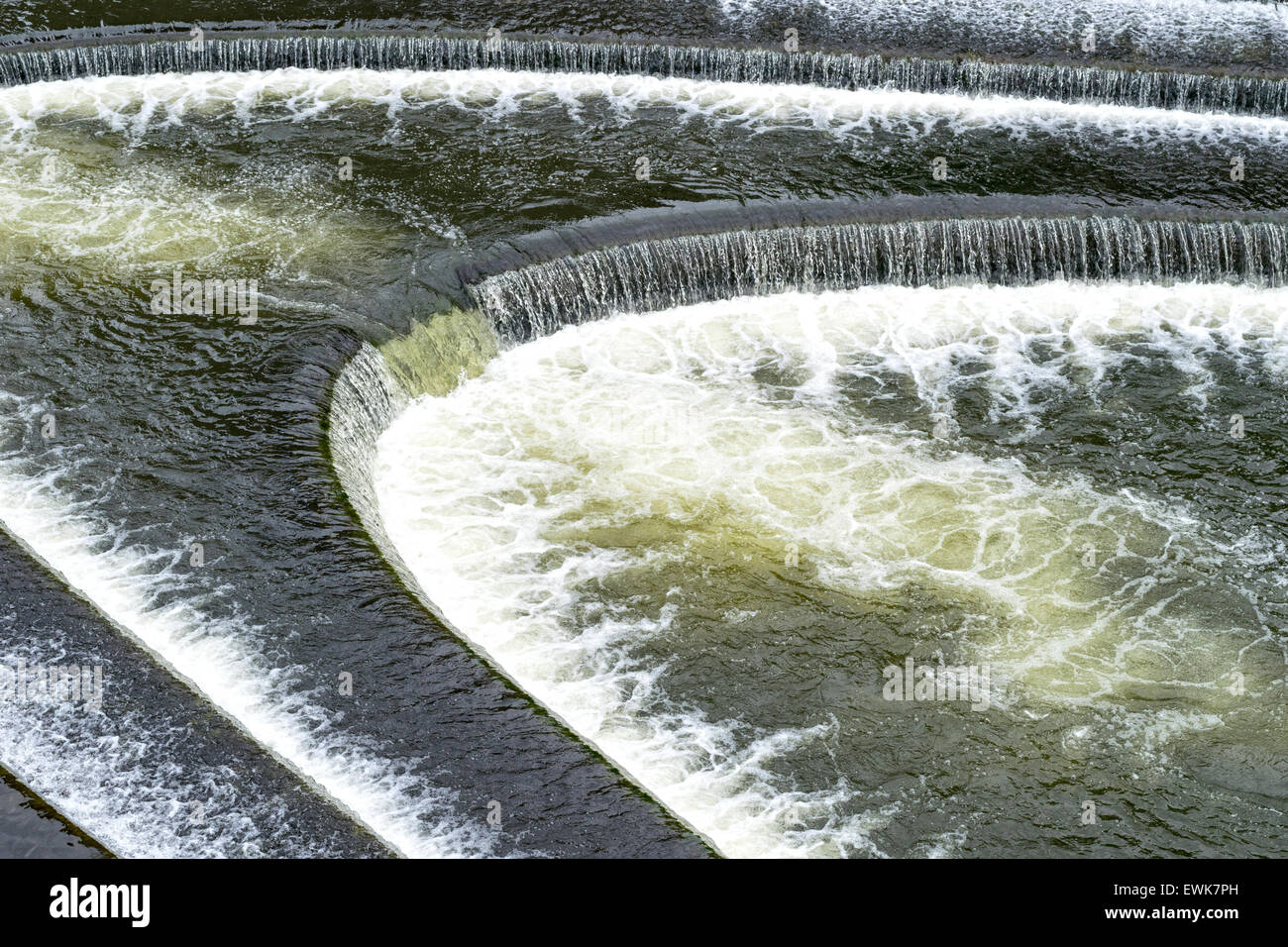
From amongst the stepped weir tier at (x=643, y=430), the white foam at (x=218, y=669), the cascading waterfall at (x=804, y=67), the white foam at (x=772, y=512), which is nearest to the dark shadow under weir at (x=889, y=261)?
the stepped weir tier at (x=643, y=430)

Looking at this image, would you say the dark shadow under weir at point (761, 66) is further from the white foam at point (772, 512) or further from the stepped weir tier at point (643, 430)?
the white foam at point (772, 512)

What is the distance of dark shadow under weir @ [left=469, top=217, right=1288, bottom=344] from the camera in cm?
1291

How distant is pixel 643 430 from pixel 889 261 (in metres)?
3.47

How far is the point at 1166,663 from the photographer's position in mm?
9617

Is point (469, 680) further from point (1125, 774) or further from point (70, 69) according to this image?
point (70, 69)

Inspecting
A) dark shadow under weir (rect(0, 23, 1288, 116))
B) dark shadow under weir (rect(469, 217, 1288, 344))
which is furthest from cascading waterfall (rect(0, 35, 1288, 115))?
dark shadow under weir (rect(469, 217, 1288, 344))

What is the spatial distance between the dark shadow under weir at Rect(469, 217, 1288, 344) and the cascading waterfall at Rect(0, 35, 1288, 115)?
9.09 feet

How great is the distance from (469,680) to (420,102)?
8.95 meters

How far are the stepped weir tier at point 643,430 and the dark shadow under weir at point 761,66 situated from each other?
1.8 inches

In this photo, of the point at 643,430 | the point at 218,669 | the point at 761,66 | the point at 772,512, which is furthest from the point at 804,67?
the point at 218,669

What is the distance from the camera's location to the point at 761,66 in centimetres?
1623

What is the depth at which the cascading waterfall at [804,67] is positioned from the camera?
52.7 ft

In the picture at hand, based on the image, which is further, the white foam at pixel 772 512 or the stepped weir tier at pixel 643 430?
the white foam at pixel 772 512

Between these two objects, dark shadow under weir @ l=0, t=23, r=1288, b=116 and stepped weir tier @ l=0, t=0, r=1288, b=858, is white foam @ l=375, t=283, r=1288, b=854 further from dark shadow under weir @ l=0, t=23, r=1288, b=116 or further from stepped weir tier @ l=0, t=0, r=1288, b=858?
dark shadow under weir @ l=0, t=23, r=1288, b=116
